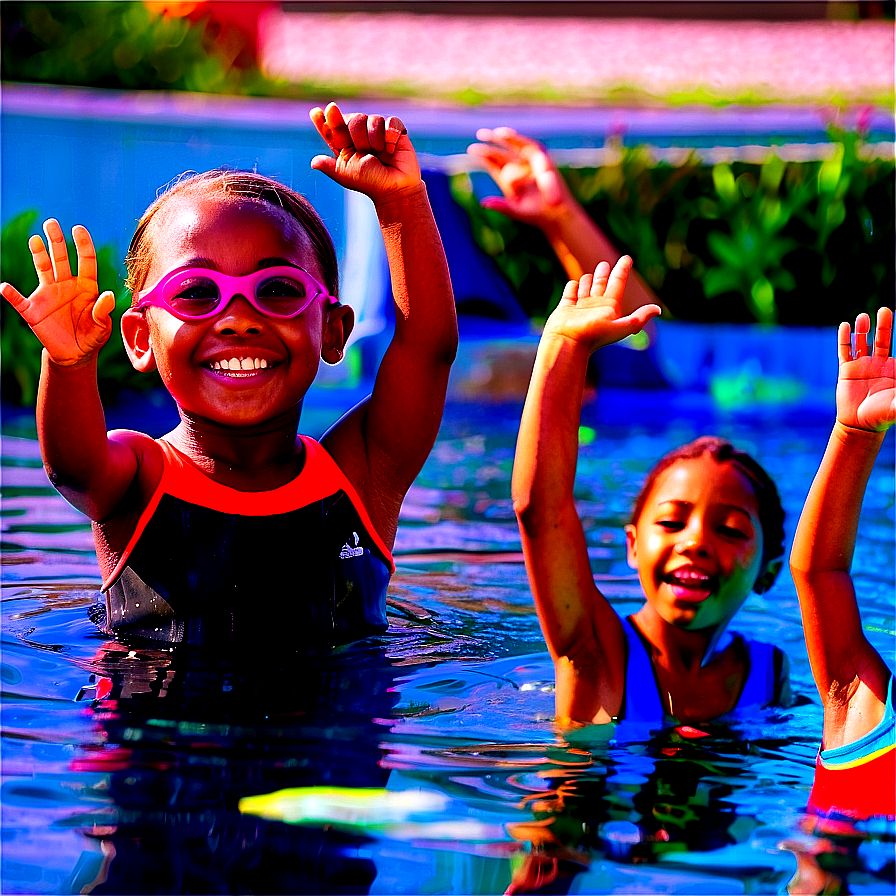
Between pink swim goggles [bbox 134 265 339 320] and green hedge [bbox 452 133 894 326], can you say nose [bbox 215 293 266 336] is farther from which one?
green hedge [bbox 452 133 894 326]

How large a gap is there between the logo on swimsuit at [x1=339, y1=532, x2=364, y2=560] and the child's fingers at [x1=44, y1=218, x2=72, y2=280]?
0.98m

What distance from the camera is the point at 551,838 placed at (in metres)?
2.39

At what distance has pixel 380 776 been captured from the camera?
2699 millimetres

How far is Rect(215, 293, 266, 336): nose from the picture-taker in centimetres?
337

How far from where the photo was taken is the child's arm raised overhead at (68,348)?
3053 mm

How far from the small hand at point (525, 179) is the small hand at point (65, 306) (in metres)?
1.91

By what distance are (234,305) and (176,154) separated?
25.7 ft

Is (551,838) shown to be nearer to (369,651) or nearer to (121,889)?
(121,889)

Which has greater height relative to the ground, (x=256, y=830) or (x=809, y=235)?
(x=809, y=235)

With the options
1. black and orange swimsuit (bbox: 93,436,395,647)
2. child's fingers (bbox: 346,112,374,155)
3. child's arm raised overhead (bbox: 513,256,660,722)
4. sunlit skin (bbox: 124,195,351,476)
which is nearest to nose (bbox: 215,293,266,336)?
sunlit skin (bbox: 124,195,351,476)

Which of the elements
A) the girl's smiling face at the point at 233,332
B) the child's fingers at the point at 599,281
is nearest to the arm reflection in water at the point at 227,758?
the girl's smiling face at the point at 233,332

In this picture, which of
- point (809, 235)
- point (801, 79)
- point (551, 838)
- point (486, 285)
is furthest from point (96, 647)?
point (801, 79)

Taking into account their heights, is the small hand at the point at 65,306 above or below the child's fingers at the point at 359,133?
below

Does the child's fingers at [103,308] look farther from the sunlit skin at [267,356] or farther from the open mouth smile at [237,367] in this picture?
the open mouth smile at [237,367]
